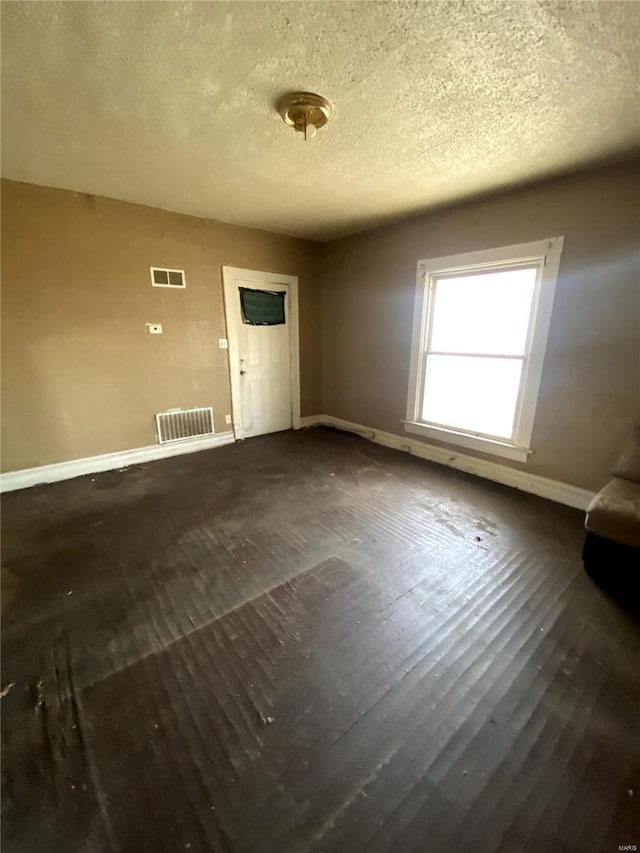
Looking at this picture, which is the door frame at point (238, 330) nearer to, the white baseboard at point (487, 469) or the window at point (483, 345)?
the white baseboard at point (487, 469)

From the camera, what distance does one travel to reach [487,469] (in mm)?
3283

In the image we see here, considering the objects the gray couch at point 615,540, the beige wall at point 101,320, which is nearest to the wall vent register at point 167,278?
the beige wall at point 101,320

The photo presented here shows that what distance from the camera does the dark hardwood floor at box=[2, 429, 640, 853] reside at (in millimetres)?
1000

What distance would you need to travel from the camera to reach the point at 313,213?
3.44 metres

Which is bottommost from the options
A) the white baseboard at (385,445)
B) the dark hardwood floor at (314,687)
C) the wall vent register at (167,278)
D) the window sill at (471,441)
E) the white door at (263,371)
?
the dark hardwood floor at (314,687)

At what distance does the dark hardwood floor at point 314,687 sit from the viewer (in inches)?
39.4

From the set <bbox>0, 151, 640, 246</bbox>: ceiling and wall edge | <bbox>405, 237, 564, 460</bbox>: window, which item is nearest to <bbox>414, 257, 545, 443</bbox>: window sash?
<bbox>405, 237, 564, 460</bbox>: window

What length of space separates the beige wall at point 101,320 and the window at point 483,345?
2.21m

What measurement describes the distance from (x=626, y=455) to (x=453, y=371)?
1.61 m

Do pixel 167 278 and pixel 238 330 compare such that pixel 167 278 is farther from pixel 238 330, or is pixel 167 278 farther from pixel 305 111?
pixel 305 111

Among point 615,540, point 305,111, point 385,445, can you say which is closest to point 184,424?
point 385,445

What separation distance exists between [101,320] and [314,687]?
3.44 metres

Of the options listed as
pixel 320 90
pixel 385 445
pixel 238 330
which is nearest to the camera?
pixel 320 90

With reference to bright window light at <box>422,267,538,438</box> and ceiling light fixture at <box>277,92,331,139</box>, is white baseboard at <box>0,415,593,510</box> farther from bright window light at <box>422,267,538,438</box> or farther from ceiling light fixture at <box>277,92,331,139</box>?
ceiling light fixture at <box>277,92,331,139</box>
